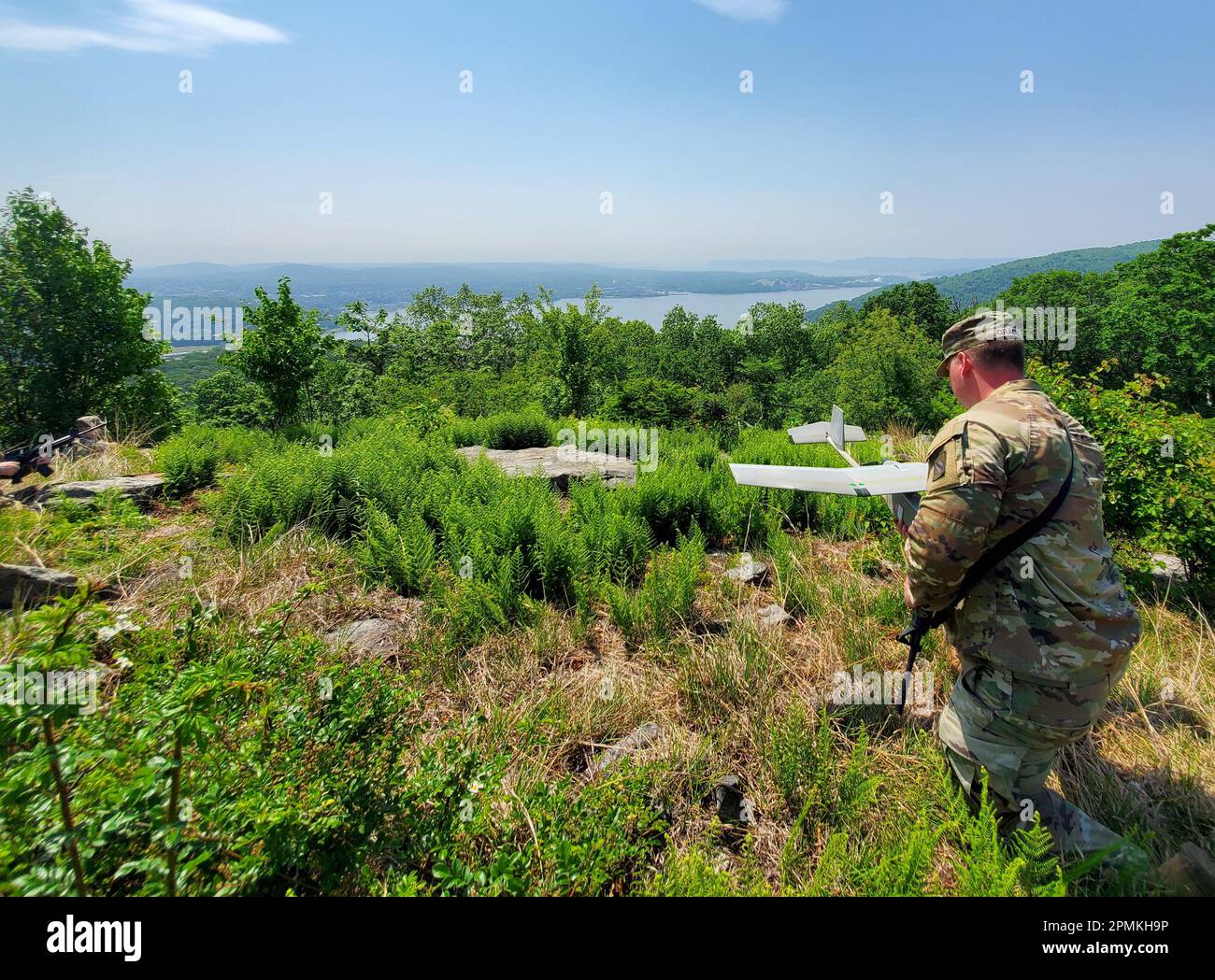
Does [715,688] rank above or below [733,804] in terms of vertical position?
above

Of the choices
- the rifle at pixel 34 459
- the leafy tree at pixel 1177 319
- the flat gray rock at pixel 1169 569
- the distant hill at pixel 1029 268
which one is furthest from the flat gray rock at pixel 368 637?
the distant hill at pixel 1029 268

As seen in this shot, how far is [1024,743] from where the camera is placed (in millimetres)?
2414

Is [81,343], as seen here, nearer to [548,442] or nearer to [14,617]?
[548,442]

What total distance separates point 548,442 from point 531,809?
8280 mm

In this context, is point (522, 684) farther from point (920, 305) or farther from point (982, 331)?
point (920, 305)

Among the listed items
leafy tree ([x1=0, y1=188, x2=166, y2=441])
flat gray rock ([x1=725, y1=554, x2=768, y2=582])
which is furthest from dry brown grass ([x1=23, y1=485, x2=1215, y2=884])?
leafy tree ([x1=0, y1=188, x2=166, y2=441])

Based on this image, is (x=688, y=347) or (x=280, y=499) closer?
(x=280, y=499)

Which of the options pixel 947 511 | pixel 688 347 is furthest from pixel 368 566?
pixel 688 347

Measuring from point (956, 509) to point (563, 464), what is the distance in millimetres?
5606

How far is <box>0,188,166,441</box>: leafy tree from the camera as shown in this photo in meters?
13.8

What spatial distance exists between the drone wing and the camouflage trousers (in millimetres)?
909

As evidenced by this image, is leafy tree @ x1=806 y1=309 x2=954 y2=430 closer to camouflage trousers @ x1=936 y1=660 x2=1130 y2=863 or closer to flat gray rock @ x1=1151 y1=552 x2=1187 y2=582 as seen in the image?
flat gray rock @ x1=1151 y1=552 x2=1187 y2=582

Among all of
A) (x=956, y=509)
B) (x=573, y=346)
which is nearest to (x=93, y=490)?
(x=956, y=509)
